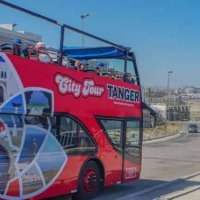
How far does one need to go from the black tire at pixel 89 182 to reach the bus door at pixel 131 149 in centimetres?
114

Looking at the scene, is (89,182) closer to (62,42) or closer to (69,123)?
(69,123)

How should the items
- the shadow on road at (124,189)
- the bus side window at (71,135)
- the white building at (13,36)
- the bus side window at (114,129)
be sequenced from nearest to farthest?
the white building at (13,36) → the bus side window at (71,135) → the bus side window at (114,129) → the shadow on road at (124,189)

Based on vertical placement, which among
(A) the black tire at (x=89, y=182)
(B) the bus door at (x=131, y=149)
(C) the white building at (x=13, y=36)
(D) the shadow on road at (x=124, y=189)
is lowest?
(D) the shadow on road at (x=124, y=189)

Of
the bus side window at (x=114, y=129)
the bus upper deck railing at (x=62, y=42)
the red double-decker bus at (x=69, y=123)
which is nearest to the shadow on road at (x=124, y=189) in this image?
the red double-decker bus at (x=69, y=123)

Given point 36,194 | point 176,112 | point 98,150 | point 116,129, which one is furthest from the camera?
point 176,112

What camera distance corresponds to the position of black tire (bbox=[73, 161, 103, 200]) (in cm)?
1102

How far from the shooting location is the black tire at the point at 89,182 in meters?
11.0

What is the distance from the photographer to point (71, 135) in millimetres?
10508

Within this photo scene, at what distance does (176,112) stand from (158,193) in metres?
94.4

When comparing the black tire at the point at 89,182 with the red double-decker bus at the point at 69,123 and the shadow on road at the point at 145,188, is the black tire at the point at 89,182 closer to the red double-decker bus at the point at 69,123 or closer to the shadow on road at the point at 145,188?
the red double-decker bus at the point at 69,123

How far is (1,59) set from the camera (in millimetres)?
8641

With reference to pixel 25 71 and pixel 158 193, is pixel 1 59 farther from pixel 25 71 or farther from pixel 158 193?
pixel 158 193

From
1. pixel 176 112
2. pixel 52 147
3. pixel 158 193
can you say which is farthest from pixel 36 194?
pixel 176 112

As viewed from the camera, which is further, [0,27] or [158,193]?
[158,193]
